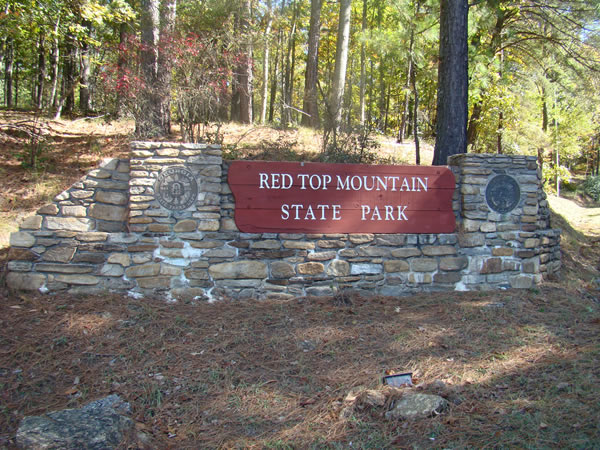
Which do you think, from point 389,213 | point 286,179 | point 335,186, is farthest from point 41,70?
point 389,213

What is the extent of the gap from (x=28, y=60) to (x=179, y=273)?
21.8 m

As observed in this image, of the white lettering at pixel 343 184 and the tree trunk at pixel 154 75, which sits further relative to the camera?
the tree trunk at pixel 154 75

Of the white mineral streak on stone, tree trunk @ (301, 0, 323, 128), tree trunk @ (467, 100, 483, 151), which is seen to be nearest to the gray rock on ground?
the white mineral streak on stone

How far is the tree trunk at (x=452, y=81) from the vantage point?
6516 millimetres

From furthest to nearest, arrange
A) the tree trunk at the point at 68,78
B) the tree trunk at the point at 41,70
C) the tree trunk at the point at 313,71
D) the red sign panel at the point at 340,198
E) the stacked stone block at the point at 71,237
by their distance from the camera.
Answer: the tree trunk at the point at 68,78
the tree trunk at the point at 313,71
the tree trunk at the point at 41,70
the red sign panel at the point at 340,198
the stacked stone block at the point at 71,237

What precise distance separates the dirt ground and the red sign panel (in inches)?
35.0

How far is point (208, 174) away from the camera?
→ 4.95 meters

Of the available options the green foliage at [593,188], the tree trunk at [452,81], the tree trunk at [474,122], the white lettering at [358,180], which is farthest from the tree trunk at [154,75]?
the green foliage at [593,188]

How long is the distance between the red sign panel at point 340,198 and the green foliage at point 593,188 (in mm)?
25677

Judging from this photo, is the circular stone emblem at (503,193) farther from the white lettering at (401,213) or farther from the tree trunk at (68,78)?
the tree trunk at (68,78)

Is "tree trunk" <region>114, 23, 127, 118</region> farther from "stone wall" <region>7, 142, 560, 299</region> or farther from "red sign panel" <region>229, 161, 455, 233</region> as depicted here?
"red sign panel" <region>229, 161, 455, 233</region>

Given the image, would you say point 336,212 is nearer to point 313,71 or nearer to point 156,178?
point 156,178

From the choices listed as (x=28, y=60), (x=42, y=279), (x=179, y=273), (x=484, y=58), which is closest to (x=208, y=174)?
(x=179, y=273)

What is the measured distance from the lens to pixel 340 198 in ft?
17.3
